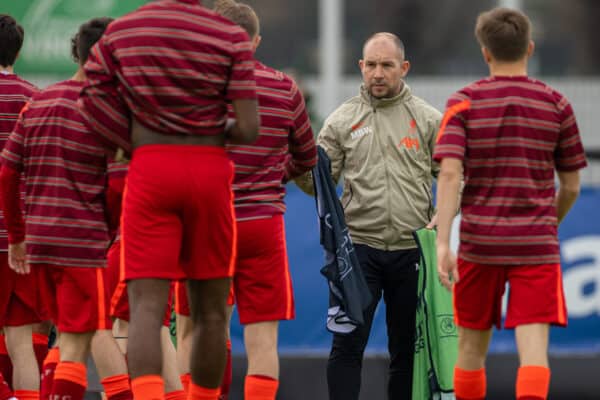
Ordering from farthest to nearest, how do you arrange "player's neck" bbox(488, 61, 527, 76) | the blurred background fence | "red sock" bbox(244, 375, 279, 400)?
the blurred background fence < "red sock" bbox(244, 375, 279, 400) < "player's neck" bbox(488, 61, 527, 76)

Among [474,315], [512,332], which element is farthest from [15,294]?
[512,332]

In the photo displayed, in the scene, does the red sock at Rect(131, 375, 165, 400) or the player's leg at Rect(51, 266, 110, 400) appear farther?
the player's leg at Rect(51, 266, 110, 400)

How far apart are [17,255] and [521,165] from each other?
2501mm

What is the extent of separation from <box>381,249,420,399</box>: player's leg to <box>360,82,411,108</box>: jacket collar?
0.83 meters

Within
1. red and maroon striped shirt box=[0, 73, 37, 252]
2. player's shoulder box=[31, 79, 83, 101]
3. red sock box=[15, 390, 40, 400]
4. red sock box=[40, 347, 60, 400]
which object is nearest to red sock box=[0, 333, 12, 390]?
red sock box=[15, 390, 40, 400]

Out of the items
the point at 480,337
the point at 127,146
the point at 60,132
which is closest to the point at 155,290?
the point at 127,146

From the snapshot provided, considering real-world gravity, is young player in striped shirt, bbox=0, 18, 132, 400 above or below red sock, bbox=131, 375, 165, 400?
above

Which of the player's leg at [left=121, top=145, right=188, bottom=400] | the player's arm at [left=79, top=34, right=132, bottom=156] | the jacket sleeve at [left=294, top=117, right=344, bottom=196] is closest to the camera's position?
the player's leg at [left=121, top=145, right=188, bottom=400]

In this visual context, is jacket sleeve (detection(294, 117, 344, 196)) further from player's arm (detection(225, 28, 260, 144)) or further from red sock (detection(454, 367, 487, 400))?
player's arm (detection(225, 28, 260, 144))

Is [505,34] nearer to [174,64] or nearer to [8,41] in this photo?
[174,64]

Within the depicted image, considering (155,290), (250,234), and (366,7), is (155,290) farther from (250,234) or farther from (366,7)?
(366,7)

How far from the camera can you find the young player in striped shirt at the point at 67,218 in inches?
239

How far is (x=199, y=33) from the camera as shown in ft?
17.9

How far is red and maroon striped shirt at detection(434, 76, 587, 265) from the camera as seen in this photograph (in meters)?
5.82
